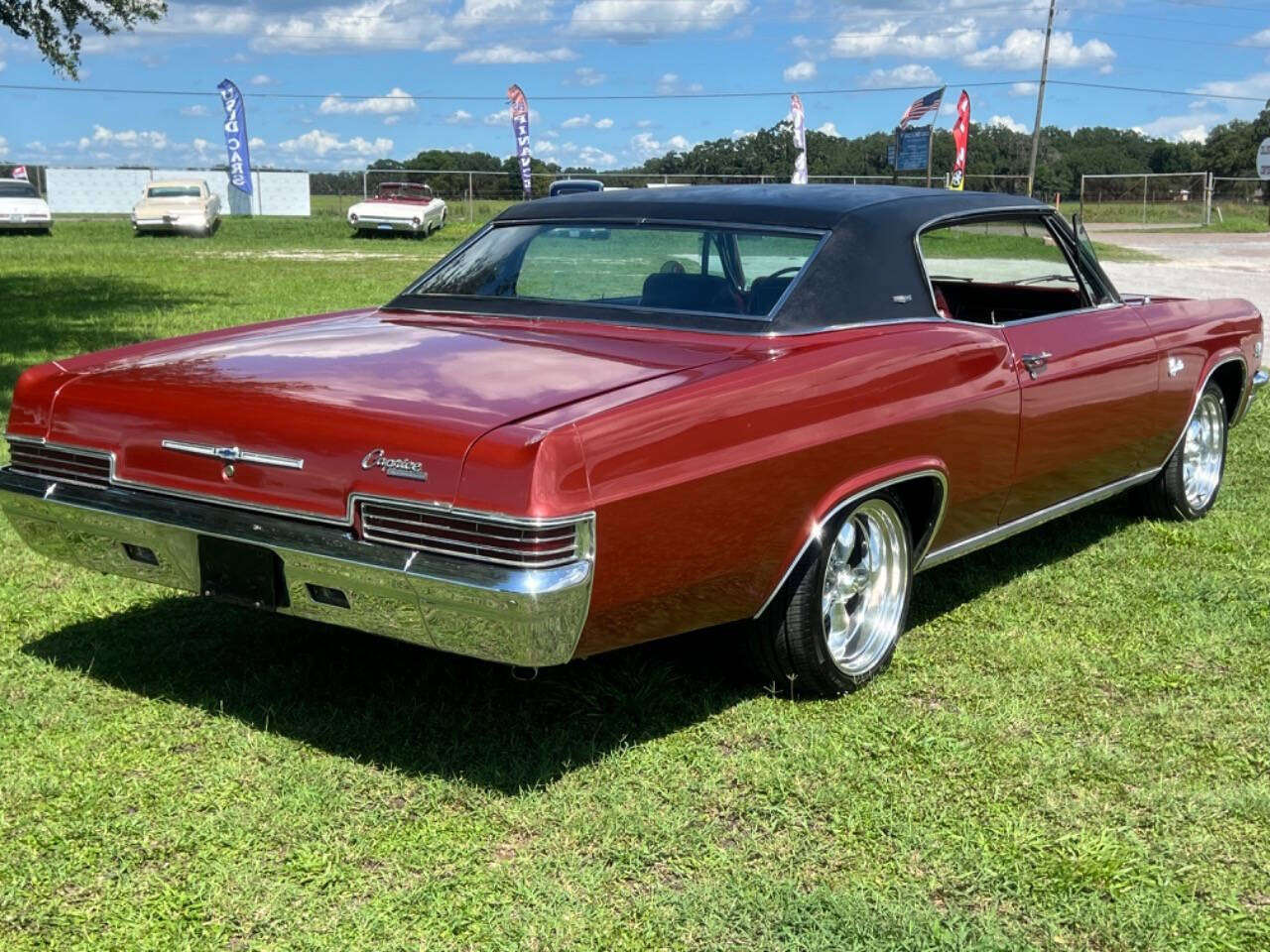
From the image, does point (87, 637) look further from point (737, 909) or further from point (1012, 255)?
point (1012, 255)

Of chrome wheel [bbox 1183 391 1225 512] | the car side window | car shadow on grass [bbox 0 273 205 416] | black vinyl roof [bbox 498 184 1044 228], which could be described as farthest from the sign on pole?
black vinyl roof [bbox 498 184 1044 228]

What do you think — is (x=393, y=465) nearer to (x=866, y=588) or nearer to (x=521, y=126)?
(x=866, y=588)

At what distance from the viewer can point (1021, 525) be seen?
4672 millimetres

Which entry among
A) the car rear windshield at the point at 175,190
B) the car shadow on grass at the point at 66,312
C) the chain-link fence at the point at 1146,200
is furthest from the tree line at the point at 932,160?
the car shadow on grass at the point at 66,312

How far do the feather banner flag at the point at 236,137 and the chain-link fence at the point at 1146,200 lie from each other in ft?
85.2

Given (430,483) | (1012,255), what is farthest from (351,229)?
(430,483)

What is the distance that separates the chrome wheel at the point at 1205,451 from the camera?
598 cm

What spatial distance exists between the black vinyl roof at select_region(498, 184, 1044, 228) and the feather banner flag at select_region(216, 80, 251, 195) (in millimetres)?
33592

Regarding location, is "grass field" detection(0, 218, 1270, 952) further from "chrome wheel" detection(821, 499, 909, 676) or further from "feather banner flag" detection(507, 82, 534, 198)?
"feather banner flag" detection(507, 82, 534, 198)

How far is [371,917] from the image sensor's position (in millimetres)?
2742

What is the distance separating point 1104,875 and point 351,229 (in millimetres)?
31499

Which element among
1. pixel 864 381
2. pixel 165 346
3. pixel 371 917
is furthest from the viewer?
pixel 165 346

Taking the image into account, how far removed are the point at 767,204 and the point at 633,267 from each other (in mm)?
461

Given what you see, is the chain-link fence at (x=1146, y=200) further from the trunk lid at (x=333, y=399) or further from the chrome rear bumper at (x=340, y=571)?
the chrome rear bumper at (x=340, y=571)
